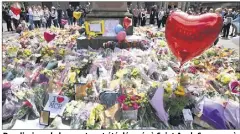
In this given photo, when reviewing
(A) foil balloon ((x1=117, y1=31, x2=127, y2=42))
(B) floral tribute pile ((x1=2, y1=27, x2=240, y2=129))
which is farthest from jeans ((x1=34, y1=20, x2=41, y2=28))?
(B) floral tribute pile ((x1=2, y1=27, x2=240, y2=129))

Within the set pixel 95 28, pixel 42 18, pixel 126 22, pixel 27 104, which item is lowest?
pixel 27 104

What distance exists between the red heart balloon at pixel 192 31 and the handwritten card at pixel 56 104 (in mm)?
1977

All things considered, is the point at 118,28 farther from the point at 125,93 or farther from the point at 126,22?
the point at 125,93

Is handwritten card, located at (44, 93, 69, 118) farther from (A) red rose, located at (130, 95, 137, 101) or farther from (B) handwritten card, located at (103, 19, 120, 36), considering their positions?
(B) handwritten card, located at (103, 19, 120, 36)

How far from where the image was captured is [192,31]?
3.79 meters

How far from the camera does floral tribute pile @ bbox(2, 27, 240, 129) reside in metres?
3.52

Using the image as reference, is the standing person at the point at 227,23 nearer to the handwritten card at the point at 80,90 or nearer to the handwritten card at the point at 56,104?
the handwritten card at the point at 80,90

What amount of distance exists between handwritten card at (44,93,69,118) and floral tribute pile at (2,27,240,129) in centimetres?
3

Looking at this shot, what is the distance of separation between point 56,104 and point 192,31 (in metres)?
2.33

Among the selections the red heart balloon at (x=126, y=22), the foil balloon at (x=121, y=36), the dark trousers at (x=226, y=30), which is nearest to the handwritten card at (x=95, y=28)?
the foil balloon at (x=121, y=36)

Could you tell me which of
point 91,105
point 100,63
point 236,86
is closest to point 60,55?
point 100,63

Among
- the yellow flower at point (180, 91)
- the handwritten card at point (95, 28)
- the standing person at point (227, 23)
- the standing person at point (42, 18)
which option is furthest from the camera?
the standing person at point (42, 18)

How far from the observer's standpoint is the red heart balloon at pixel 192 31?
3799 millimetres

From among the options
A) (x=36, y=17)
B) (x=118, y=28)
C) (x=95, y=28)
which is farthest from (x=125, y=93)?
(x=36, y=17)
